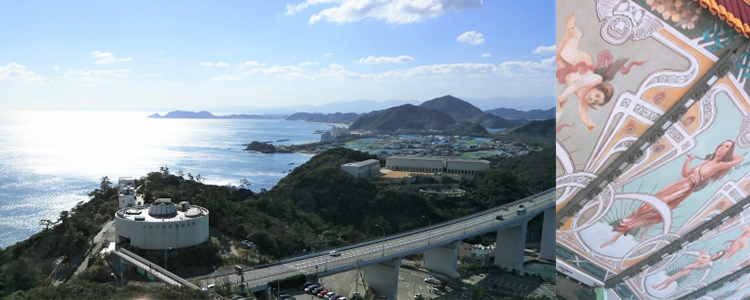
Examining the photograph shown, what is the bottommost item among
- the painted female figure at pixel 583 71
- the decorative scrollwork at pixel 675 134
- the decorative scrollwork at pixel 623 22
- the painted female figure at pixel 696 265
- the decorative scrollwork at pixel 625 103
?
the painted female figure at pixel 696 265

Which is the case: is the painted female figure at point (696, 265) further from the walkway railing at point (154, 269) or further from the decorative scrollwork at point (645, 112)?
the walkway railing at point (154, 269)

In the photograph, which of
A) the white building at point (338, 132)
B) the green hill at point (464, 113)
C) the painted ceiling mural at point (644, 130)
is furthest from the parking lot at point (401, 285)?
Answer: the green hill at point (464, 113)

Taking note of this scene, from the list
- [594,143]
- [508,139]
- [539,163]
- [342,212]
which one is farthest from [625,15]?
[508,139]

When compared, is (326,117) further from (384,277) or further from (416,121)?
(384,277)

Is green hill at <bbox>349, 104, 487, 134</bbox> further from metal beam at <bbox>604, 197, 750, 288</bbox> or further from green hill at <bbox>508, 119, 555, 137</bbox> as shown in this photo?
metal beam at <bbox>604, 197, 750, 288</bbox>

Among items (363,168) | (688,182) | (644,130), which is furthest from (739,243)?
(363,168)

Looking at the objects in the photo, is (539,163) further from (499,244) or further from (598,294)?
(598,294)
